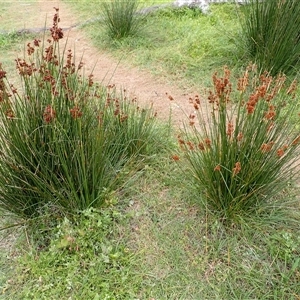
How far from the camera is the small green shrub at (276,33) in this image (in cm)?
311

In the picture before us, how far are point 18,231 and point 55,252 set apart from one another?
296 millimetres

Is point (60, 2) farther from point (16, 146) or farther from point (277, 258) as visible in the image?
point (277, 258)

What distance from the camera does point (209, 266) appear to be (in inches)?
70.4

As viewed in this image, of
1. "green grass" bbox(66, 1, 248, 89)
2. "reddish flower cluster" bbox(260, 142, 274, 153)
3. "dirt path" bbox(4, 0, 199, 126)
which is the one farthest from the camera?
"green grass" bbox(66, 1, 248, 89)

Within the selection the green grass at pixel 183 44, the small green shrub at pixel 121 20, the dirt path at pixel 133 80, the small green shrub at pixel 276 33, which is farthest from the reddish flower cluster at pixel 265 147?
the small green shrub at pixel 121 20

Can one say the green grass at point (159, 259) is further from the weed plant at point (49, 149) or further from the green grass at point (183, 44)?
the green grass at point (183, 44)

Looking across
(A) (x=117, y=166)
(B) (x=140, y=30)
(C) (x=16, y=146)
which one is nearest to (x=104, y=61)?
(B) (x=140, y=30)

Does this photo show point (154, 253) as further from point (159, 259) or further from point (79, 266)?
point (79, 266)

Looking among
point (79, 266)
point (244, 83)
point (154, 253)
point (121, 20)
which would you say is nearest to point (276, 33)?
point (244, 83)

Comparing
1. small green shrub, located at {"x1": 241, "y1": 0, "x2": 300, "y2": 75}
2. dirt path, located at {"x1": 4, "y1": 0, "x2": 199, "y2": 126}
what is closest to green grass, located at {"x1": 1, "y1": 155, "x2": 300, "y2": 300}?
dirt path, located at {"x1": 4, "y1": 0, "x2": 199, "y2": 126}

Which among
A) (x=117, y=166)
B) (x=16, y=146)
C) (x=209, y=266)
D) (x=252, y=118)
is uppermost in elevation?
(x=252, y=118)

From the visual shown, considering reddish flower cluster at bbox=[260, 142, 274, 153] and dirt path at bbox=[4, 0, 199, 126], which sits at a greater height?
→ reddish flower cluster at bbox=[260, 142, 274, 153]

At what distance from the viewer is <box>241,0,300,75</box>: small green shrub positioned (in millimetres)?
3113

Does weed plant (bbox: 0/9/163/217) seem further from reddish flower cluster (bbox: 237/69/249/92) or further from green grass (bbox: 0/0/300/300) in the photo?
reddish flower cluster (bbox: 237/69/249/92)
